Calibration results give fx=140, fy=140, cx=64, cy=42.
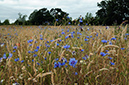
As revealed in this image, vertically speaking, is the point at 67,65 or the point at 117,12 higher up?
the point at 117,12

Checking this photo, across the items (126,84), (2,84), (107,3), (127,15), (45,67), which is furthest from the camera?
(107,3)

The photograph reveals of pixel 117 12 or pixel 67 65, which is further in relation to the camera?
pixel 117 12

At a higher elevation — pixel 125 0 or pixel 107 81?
pixel 125 0

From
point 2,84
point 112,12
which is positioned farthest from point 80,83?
point 112,12

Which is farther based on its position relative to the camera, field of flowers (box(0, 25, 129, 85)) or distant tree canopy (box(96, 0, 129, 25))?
distant tree canopy (box(96, 0, 129, 25))

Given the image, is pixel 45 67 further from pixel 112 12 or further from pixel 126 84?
pixel 112 12

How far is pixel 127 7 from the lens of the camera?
24.8 metres

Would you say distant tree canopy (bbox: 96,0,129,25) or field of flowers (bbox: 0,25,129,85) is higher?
distant tree canopy (bbox: 96,0,129,25)

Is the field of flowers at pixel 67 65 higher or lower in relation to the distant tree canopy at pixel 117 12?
lower

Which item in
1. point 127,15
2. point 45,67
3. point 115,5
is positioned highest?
point 115,5

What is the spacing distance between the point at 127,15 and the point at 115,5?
110 inches

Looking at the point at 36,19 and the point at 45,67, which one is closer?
the point at 45,67

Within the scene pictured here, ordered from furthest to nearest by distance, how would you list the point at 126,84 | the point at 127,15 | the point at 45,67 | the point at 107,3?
the point at 107,3
the point at 127,15
the point at 45,67
the point at 126,84

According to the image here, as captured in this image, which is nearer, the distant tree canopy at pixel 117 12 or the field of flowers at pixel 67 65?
the field of flowers at pixel 67 65
